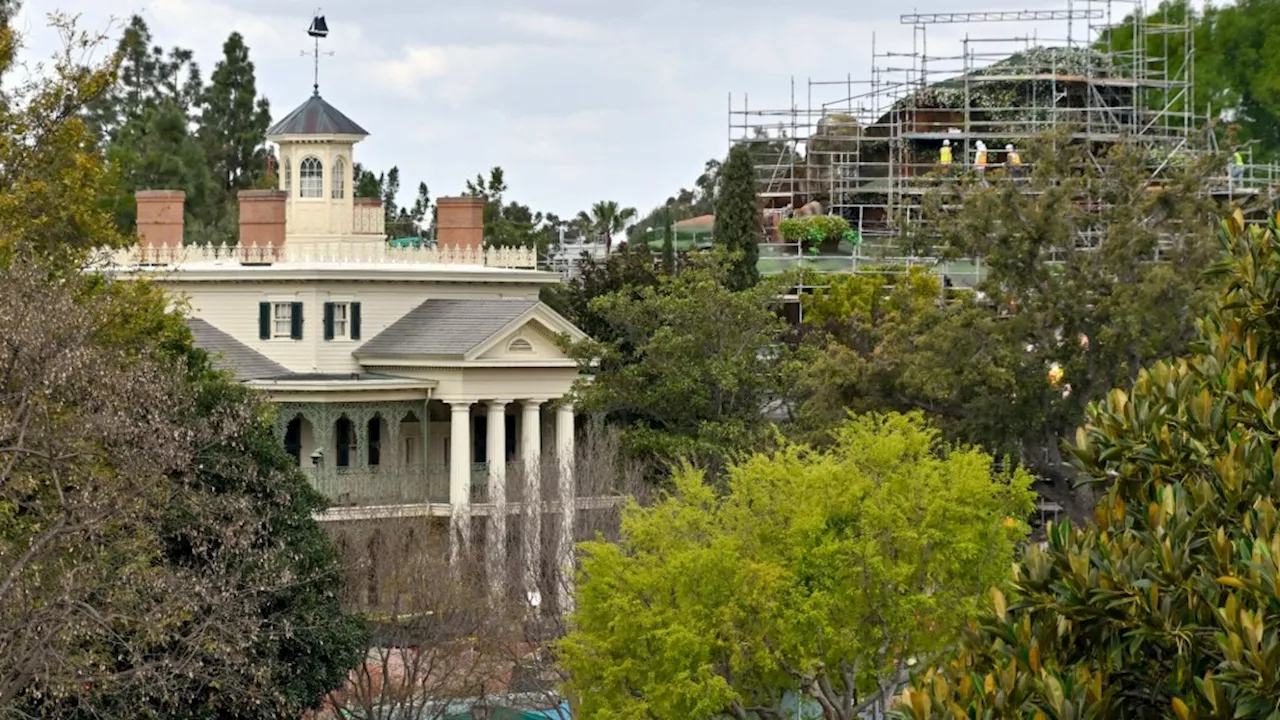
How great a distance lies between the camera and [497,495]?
56.8m

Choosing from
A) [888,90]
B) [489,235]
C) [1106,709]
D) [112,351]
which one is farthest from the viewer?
[489,235]

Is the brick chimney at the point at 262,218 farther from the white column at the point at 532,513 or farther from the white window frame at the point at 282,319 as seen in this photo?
the white column at the point at 532,513

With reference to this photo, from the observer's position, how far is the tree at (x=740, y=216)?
220ft

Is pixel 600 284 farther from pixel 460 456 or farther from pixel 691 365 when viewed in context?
pixel 691 365

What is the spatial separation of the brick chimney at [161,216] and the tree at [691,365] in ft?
45.1

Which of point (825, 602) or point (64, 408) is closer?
point (64, 408)

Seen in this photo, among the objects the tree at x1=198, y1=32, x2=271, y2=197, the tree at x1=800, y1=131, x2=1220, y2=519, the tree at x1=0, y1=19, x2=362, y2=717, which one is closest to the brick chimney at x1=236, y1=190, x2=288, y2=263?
the tree at x1=800, y1=131, x2=1220, y2=519

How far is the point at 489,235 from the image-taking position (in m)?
92.5

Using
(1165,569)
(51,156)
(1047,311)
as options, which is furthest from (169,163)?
(1165,569)

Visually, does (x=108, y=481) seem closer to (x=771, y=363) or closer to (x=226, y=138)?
(x=771, y=363)

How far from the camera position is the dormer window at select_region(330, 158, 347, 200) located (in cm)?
6786

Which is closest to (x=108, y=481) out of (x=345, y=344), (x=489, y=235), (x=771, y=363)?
(x=771, y=363)

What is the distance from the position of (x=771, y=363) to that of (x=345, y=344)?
11.5 m

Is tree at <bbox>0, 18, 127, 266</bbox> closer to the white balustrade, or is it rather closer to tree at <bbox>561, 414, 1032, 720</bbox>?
tree at <bbox>561, 414, 1032, 720</bbox>
